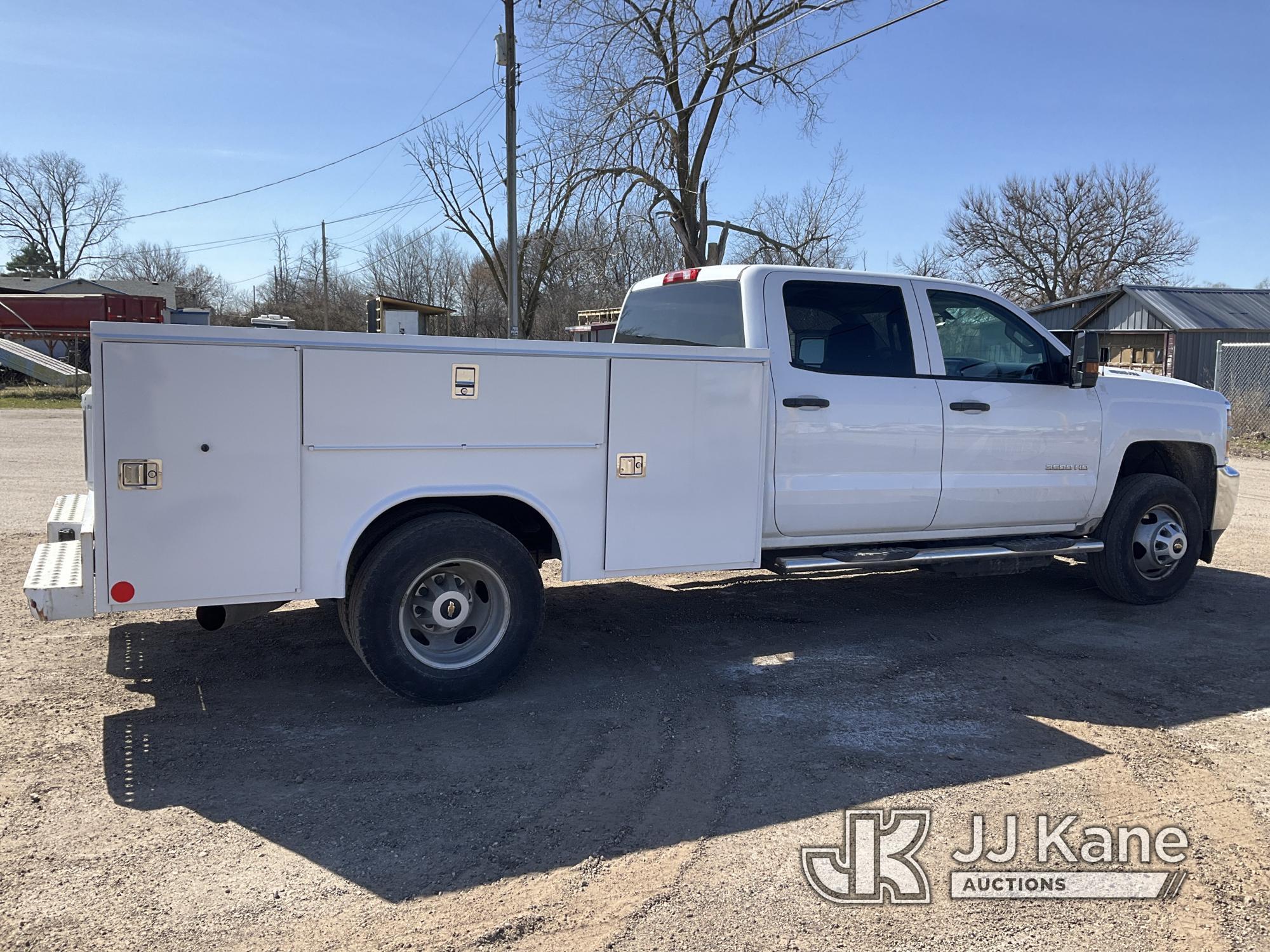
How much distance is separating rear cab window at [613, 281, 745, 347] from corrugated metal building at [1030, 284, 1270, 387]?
26863 mm

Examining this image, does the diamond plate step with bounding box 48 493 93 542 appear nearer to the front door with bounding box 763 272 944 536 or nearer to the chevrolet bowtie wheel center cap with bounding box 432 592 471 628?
the chevrolet bowtie wheel center cap with bounding box 432 592 471 628

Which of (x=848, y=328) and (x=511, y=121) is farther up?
(x=511, y=121)

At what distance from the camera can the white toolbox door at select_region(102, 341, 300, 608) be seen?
4207 mm

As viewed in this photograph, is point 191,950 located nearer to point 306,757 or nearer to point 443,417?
point 306,757

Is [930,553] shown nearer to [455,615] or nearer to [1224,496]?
[1224,496]

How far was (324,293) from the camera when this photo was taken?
48.4m

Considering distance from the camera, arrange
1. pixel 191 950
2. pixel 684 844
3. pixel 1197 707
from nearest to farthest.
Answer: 1. pixel 191 950
2. pixel 684 844
3. pixel 1197 707

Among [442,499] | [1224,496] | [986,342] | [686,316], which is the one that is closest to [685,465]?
[442,499]

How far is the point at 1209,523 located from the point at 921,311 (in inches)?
124

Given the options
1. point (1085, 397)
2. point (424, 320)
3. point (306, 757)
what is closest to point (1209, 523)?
point (1085, 397)

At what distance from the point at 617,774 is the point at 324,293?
4790 centimetres

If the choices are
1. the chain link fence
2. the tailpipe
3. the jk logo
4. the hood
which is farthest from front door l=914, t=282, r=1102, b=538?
the chain link fence

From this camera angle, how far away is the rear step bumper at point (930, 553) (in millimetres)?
5793

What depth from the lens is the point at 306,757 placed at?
14.3 feet
